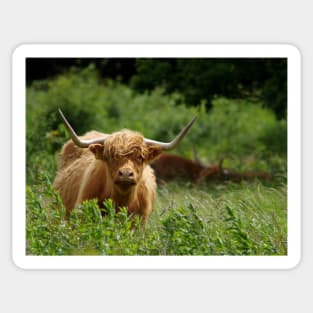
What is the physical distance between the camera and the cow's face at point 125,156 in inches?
329

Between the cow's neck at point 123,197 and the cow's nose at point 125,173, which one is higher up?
the cow's nose at point 125,173

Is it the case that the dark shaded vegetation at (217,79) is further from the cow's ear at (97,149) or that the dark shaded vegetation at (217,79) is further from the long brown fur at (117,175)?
the cow's ear at (97,149)

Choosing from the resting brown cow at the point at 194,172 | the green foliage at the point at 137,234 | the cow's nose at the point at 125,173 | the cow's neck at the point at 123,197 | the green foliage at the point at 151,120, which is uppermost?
the green foliage at the point at 151,120

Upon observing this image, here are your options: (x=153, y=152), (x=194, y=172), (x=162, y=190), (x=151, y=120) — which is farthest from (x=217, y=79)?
(x=151, y=120)

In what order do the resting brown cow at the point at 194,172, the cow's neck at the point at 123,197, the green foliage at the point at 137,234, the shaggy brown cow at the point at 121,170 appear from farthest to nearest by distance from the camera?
1. the resting brown cow at the point at 194,172
2. the cow's neck at the point at 123,197
3. the shaggy brown cow at the point at 121,170
4. the green foliage at the point at 137,234

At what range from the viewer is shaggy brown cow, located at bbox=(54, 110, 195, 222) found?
27.7 feet

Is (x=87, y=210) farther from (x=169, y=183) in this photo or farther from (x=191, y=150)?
(x=191, y=150)

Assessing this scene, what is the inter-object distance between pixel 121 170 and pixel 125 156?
0.20 metres

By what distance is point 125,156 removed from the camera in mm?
8445

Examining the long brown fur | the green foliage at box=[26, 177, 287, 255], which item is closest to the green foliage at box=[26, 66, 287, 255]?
the green foliage at box=[26, 177, 287, 255]

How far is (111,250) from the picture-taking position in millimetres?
7770

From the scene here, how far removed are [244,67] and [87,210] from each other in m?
3.97

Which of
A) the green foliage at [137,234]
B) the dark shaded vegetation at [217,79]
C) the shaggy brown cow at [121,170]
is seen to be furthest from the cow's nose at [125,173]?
the dark shaded vegetation at [217,79]
